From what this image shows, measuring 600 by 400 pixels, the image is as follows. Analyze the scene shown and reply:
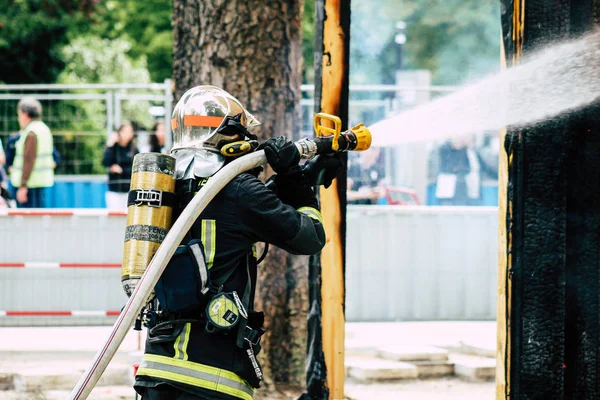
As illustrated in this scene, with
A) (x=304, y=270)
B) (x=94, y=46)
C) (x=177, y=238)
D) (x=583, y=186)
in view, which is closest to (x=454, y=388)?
(x=304, y=270)

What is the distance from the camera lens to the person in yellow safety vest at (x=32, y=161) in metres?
10.4

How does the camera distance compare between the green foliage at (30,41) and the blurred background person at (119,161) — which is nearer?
the blurred background person at (119,161)

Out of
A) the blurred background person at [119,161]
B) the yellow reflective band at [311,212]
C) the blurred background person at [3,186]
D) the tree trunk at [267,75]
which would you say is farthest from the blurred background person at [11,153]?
the yellow reflective band at [311,212]

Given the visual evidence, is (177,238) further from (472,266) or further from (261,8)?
(472,266)

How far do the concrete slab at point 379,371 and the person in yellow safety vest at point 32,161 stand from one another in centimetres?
437

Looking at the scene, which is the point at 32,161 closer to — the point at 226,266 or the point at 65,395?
the point at 65,395

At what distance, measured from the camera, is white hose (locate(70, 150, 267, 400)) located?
12.0ft

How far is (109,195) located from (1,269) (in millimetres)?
1744

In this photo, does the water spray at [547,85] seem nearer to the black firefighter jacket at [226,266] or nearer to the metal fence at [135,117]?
the black firefighter jacket at [226,266]

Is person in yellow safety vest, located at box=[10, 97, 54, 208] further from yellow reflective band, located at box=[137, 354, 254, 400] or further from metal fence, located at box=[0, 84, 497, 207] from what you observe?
yellow reflective band, located at box=[137, 354, 254, 400]

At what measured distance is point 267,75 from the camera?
6.27 m

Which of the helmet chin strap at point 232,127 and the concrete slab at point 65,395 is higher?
the helmet chin strap at point 232,127

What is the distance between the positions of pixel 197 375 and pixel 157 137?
722cm

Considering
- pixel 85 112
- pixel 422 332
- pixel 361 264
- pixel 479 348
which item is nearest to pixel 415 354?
pixel 479 348
